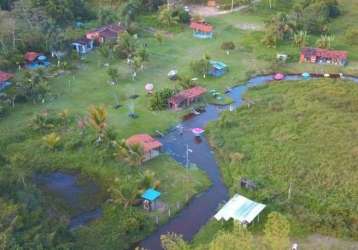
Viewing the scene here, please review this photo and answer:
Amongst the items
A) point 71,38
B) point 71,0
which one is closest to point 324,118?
point 71,38

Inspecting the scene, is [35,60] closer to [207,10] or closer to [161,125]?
[161,125]

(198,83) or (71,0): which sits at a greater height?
(71,0)

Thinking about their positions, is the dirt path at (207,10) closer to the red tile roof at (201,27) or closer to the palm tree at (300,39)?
the red tile roof at (201,27)

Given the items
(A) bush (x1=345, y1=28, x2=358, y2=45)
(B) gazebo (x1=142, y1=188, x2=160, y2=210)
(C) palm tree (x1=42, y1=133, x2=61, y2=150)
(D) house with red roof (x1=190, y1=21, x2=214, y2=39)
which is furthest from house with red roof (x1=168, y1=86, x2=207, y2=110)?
(A) bush (x1=345, y1=28, x2=358, y2=45)

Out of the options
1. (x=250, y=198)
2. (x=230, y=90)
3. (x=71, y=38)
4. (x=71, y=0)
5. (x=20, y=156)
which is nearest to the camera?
(x=250, y=198)

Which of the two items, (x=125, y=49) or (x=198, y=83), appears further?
(x=125, y=49)

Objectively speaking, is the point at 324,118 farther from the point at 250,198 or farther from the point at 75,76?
the point at 75,76

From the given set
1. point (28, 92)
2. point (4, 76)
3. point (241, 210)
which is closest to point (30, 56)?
point (4, 76)
